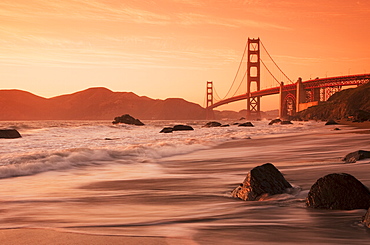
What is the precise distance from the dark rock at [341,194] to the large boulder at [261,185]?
0.73 metres

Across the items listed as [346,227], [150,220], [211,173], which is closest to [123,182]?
[211,173]

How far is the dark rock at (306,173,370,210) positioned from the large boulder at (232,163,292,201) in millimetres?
728

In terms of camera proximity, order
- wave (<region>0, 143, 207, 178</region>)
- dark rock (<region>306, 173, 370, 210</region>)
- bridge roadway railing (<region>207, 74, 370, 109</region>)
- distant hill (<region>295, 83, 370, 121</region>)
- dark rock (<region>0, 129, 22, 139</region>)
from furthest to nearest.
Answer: bridge roadway railing (<region>207, 74, 370, 109</region>), distant hill (<region>295, 83, 370, 121</region>), dark rock (<region>0, 129, 22, 139</region>), wave (<region>0, 143, 207, 178</region>), dark rock (<region>306, 173, 370, 210</region>)

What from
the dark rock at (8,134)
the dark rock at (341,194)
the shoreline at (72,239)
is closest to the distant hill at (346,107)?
the dark rock at (8,134)

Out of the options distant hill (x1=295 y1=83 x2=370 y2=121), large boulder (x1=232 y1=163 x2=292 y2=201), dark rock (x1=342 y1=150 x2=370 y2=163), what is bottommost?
large boulder (x1=232 y1=163 x2=292 y2=201)

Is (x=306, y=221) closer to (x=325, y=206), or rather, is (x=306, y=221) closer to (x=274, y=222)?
Result: (x=274, y=222)

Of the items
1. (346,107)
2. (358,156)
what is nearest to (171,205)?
(358,156)

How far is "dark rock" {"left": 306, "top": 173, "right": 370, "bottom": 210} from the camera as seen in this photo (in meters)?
3.99

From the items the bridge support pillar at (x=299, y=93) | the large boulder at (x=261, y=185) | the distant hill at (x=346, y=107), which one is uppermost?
the bridge support pillar at (x=299, y=93)

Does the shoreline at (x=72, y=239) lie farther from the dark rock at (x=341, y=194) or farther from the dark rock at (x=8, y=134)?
the dark rock at (x=8, y=134)

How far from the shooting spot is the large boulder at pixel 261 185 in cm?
476

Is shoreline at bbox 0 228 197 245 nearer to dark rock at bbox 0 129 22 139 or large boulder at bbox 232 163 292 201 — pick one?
large boulder at bbox 232 163 292 201

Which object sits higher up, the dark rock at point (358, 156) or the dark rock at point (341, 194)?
→ the dark rock at point (358, 156)

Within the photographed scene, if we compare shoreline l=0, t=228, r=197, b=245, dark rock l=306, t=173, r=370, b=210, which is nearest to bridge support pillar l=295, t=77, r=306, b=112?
dark rock l=306, t=173, r=370, b=210
